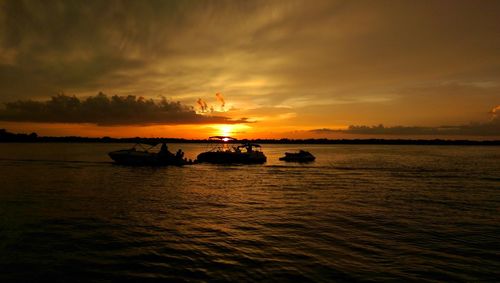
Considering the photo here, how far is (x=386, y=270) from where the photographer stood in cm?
1220

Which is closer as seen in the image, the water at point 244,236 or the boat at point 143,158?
the water at point 244,236

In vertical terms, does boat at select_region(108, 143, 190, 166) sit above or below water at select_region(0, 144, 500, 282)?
A: above

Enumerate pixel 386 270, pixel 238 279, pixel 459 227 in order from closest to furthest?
pixel 238 279 < pixel 386 270 < pixel 459 227

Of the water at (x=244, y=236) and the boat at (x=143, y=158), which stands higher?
the boat at (x=143, y=158)

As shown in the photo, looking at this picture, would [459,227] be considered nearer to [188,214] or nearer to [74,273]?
[188,214]

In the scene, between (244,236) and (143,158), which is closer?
(244,236)

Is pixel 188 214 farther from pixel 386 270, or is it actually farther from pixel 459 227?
pixel 459 227

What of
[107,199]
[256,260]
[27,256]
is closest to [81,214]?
[107,199]

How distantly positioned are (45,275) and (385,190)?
32.1 meters

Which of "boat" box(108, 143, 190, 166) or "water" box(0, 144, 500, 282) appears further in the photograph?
"boat" box(108, 143, 190, 166)

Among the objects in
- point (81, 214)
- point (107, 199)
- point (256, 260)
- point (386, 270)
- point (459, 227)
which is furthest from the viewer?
point (107, 199)

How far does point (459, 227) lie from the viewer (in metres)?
19.4

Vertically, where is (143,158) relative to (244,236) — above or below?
above

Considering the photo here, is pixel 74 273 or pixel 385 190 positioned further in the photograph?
pixel 385 190
